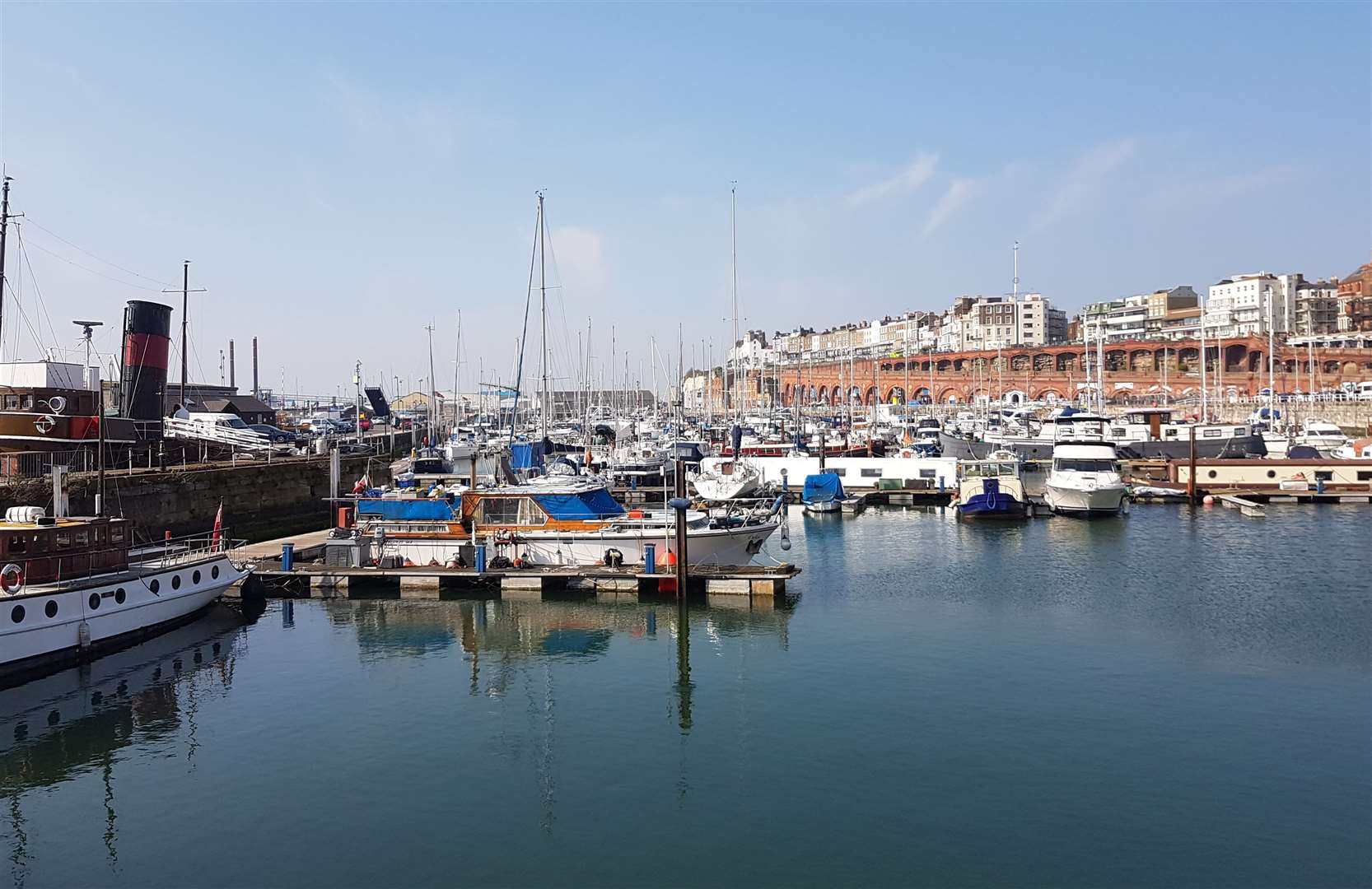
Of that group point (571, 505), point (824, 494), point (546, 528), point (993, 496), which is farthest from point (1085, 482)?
point (546, 528)

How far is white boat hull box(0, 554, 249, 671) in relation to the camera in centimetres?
2217

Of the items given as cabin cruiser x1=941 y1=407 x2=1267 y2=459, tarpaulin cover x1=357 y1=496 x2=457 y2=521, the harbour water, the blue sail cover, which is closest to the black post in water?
the harbour water

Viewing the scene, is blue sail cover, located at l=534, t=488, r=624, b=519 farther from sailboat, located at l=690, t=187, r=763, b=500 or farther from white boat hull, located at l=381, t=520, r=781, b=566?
sailboat, located at l=690, t=187, r=763, b=500

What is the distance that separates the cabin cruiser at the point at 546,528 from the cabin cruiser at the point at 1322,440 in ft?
186

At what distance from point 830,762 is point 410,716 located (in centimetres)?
917

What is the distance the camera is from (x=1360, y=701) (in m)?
19.6

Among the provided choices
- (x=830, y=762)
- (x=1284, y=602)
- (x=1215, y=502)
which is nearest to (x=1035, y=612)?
(x=1284, y=602)

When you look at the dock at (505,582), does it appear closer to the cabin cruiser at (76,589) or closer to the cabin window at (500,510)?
the cabin window at (500,510)

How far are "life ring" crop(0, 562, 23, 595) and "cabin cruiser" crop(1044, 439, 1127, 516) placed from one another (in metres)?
46.0

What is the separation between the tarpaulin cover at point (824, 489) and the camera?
181 ft

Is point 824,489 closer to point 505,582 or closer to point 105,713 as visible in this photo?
point 505,582

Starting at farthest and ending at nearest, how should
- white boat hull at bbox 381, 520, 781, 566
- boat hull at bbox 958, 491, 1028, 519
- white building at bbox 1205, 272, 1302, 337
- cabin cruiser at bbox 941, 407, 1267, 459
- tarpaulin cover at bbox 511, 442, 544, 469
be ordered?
white building at bbox 1205, 272, 1302, 337 < cabin cruiser at bbox 941, 407, 1267, 459 < boat hull at bbox 958, 491, 1028, 519 < tarpaulin cover at bbox 511, 442, 544, 469 < white boat hull at bbox 381, 520, 781, 566

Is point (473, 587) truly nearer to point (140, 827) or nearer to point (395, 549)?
point (395, 549)

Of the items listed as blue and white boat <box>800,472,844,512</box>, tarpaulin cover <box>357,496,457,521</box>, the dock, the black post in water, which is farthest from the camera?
blue and white boat <box>800,472,844,512</box>
